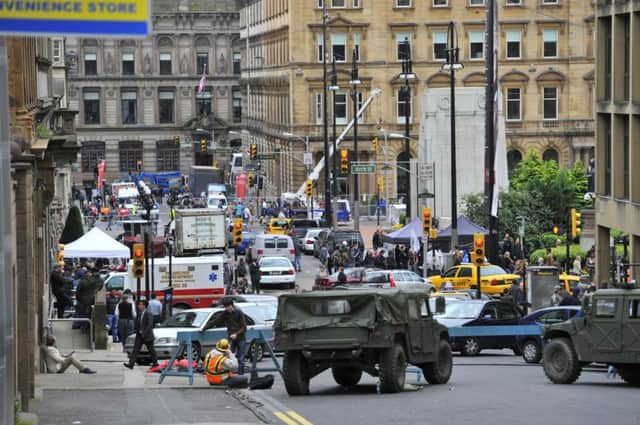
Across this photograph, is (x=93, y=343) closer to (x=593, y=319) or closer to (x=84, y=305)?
(x=84, y=305)

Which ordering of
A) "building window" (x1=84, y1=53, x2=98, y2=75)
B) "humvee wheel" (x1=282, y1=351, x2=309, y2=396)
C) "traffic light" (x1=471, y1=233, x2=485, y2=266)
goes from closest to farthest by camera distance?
"humvee wheel" (x1=282, y1=351, x2=309, y2=396) → "traffic light" (x1=471, y1=233, x2=485, y2=266) → "building window" (x1=84, y1=53, x2=98, y2=75)

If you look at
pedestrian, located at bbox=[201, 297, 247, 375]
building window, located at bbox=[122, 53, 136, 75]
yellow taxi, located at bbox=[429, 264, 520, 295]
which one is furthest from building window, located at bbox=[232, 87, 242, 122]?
pedestrian, located at bbox=[201, 297, 247, 375]

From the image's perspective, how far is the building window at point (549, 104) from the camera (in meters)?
98.8

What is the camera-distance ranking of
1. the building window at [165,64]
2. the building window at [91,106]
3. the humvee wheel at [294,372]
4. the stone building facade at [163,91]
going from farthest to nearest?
the building window at [165,64]
the building window at [91,106]
the stone building facade at [163,91]
the humvee wheel at [294,372]

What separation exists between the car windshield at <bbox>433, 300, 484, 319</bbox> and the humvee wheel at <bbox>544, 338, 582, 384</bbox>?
7878mm

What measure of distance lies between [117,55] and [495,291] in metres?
98.7

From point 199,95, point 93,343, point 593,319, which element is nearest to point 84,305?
point 93,343

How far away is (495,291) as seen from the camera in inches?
1859

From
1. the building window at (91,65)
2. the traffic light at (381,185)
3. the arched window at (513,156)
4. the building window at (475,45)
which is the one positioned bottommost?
the traffic light at (381,185)

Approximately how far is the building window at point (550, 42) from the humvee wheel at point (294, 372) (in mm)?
77619

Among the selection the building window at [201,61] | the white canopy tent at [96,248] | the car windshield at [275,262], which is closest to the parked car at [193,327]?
the white canopy tent at [96,248]

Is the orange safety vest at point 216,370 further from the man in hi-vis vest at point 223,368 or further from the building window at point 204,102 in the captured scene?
the building window at point 204,102

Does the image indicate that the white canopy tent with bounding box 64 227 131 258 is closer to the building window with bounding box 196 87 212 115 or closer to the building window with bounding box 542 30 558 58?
the building window with bounding box 542 30 558 58

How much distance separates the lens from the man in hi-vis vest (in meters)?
24.1
